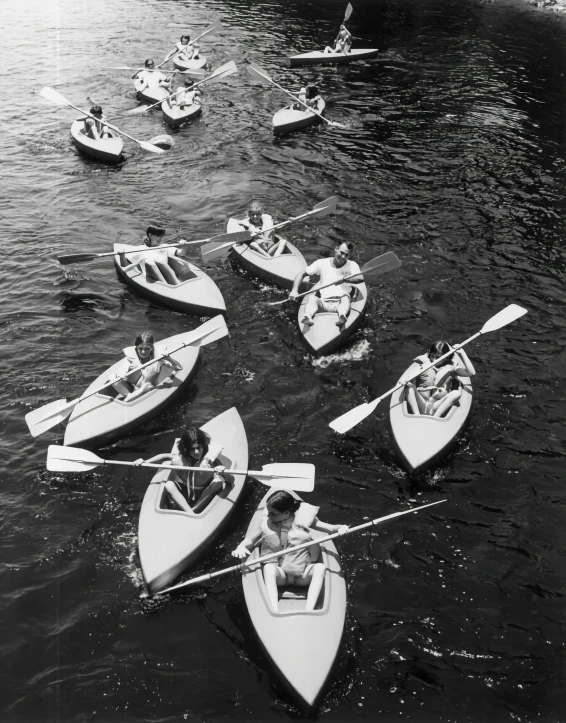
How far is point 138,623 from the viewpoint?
7.23 m

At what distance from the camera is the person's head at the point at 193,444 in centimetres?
798

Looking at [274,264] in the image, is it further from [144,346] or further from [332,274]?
[144,346]

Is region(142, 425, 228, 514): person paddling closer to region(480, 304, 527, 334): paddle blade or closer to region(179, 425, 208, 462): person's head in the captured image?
region(179, 425, 208, 462): person's head

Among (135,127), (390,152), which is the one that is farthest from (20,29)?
(390,152)

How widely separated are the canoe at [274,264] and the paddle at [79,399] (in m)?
2.58

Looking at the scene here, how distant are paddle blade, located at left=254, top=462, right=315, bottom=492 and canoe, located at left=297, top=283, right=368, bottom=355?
3355 mm

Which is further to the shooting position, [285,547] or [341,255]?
[341,255]

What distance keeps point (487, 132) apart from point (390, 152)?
4002 millimetres

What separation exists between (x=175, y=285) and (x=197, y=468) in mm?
5398

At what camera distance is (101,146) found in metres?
18.7

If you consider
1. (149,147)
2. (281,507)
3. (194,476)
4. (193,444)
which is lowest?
(149,147)

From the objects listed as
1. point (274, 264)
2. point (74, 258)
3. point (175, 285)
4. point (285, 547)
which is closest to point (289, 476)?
point (285, 547)

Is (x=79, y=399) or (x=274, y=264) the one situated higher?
(x=274, y=264)

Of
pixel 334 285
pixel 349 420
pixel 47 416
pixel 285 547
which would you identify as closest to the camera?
pixel 285 547
